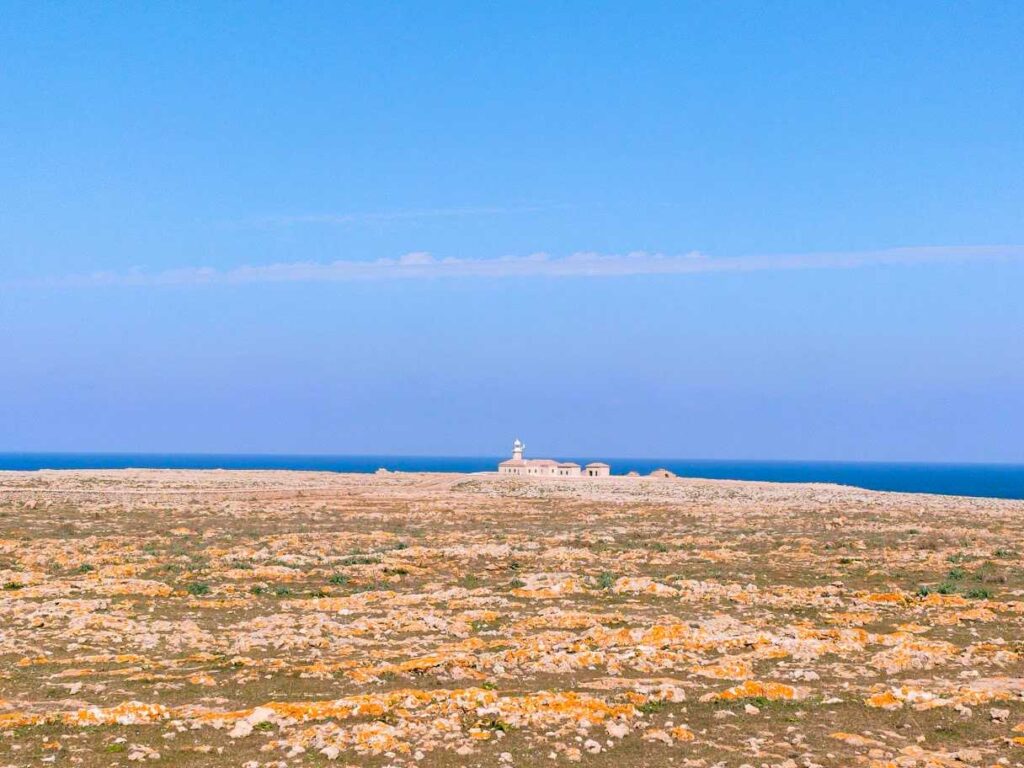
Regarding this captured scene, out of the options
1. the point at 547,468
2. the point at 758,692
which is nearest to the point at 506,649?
the point at 758,692

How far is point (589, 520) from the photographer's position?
54906 mm

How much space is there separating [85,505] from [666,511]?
4193 centimetres

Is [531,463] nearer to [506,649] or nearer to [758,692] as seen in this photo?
[506,649]

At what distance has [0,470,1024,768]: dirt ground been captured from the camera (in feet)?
45.0

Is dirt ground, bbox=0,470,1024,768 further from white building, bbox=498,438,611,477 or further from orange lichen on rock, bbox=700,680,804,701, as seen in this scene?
white building, bbox=498,438,611,477

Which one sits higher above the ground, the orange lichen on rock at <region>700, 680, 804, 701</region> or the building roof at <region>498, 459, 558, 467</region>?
the building roof at <region>498, 459, 558, 467</region>

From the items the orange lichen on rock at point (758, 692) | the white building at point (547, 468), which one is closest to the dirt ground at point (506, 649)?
the orange lichen on rock at point (758, 692)

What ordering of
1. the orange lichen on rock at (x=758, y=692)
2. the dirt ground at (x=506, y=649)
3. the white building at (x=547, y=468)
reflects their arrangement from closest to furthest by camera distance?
1. the dirt ground at (x=506, y=649)
2. the orange lichen on rock at (x=758, y=692)
3. the white building at (x=547, y=468)

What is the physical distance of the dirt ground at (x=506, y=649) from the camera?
45.0ft

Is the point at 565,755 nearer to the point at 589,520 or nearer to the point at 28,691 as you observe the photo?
the point at 28,691

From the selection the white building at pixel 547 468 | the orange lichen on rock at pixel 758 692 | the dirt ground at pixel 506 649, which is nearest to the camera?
the dirt ground at pixel 506 649

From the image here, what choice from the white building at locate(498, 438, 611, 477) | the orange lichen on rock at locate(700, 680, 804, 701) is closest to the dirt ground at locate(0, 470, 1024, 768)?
the orange lichen on rock at locate(700, 680, 804, 701)

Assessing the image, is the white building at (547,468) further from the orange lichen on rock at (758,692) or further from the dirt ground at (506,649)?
the orange lichen on rock at (758,692)

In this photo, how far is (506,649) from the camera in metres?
19.8
